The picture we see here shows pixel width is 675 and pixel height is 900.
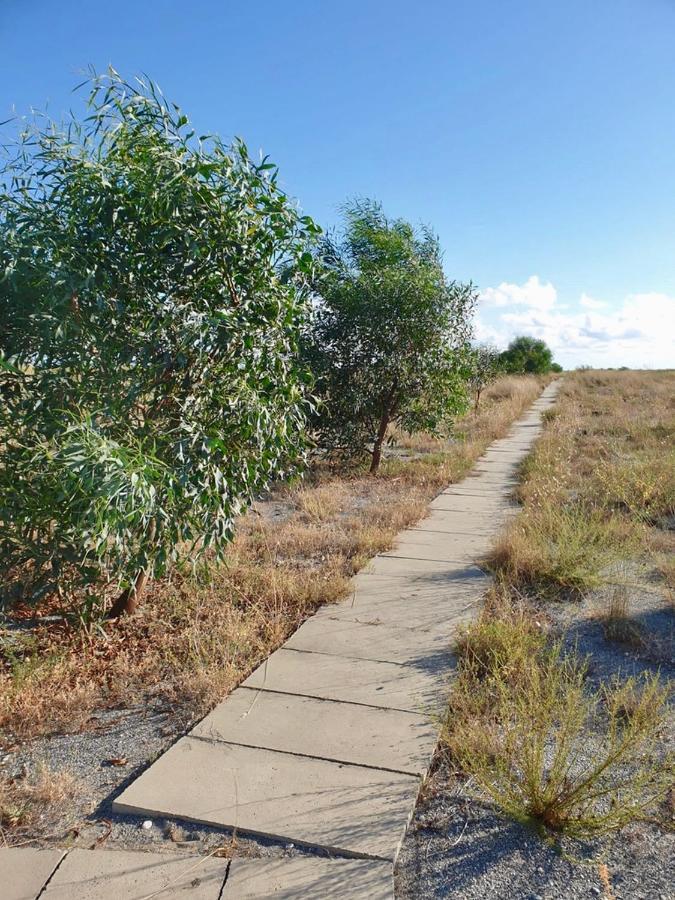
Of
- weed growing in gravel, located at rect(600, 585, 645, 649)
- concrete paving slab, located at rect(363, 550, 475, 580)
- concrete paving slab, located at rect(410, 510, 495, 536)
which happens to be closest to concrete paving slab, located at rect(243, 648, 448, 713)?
weed growing in gravel, located at rect(600, 585, 645, 649)

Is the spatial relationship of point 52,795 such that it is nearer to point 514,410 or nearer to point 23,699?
point 23,699

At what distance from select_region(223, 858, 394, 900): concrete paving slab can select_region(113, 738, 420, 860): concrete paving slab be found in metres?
0.07

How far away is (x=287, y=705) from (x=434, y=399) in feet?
23.4

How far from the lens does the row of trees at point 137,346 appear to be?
365 centimetres

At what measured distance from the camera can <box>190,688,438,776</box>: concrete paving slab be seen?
120 inches

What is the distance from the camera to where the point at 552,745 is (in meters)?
3.18

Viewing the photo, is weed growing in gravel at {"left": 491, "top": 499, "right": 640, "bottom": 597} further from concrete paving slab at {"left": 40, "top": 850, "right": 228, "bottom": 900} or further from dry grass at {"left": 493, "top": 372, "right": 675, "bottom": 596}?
concrete paving slab at {"left": 40, "top": 850, "right": 228, "bottom": 900}

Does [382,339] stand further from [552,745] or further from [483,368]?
[483,368]

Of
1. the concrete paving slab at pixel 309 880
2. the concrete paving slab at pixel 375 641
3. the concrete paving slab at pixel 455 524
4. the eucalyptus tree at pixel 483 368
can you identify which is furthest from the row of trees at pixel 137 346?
the eucalyptus tree at pixel 483 368

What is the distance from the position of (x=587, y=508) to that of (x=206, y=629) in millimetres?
4804

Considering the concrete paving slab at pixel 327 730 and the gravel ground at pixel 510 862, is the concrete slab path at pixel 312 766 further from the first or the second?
the gravel ground at pixel 510 862

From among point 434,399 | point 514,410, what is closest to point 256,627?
point 434,399

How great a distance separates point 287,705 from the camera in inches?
139

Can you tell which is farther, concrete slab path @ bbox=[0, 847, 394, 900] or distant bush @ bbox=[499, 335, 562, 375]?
distant bush @ bbox=[499, 335, 562, 375]
